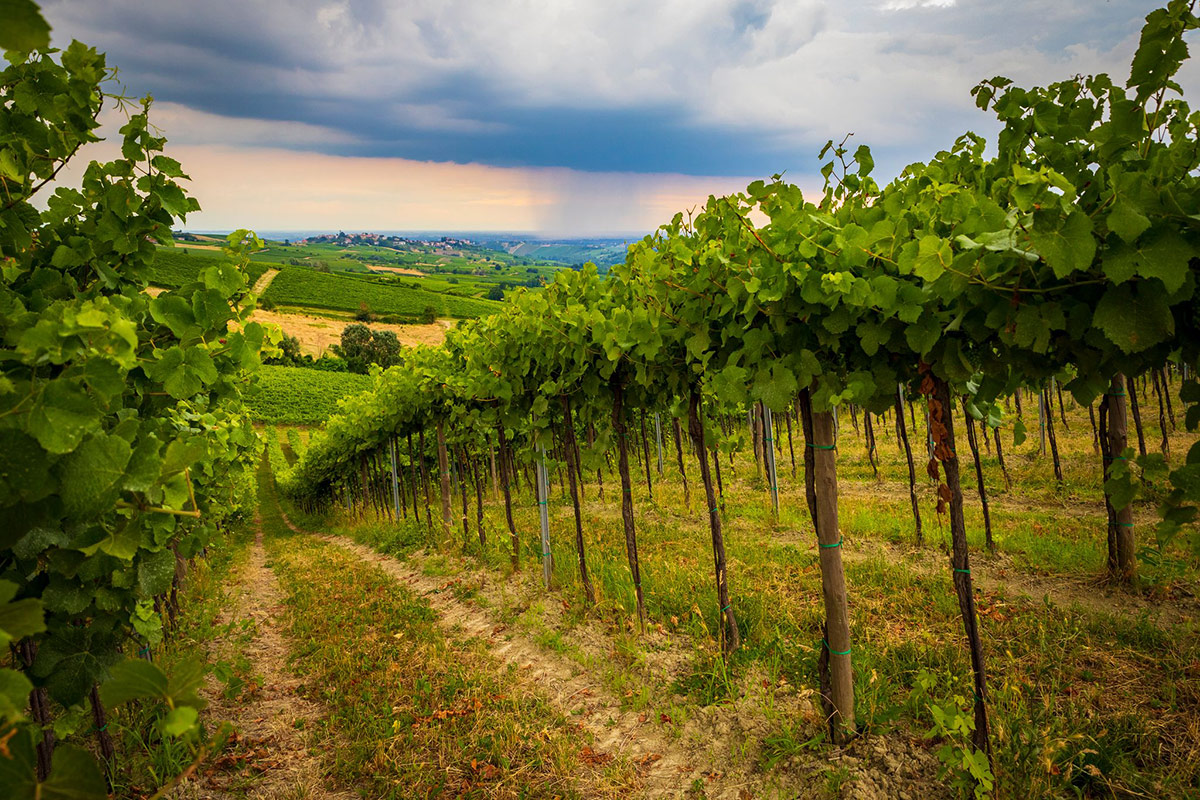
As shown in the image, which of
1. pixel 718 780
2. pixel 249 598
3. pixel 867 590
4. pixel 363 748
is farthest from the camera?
pixel 249 598

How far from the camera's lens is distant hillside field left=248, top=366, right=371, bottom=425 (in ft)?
148

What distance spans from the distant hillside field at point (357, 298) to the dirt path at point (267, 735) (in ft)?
240

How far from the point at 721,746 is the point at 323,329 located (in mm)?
77947

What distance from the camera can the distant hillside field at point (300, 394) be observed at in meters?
45.2

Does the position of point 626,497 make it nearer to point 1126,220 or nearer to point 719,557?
point 719,557

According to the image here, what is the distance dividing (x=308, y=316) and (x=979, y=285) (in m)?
85.1

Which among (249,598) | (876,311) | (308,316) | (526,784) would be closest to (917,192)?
(876,311)

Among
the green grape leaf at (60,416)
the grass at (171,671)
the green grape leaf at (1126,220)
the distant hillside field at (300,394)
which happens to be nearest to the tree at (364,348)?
the distant hillside field at (300,394)

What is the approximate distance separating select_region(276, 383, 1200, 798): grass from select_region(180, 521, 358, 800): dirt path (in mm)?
2158

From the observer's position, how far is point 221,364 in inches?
115

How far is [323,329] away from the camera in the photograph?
71.6m

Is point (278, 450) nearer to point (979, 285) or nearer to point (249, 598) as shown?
point (249, 598)

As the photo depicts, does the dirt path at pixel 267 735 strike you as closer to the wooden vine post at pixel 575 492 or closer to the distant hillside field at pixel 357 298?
the wooden vine post at pixel 575 492

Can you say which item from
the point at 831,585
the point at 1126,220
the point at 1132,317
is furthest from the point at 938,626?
the point at 1126,220
